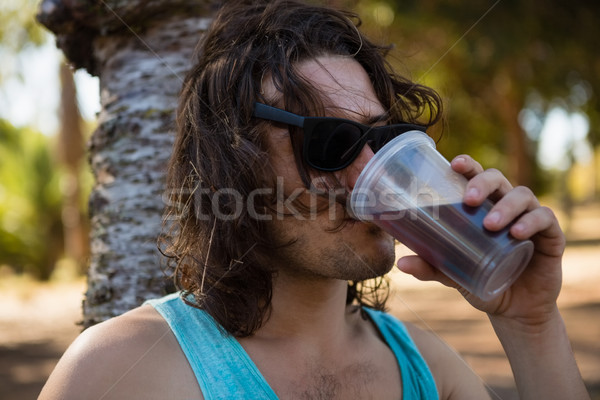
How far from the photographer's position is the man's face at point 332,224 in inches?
68.8

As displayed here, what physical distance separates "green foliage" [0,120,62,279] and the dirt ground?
1.07 meters

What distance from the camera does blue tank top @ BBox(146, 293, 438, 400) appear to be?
1634 mm

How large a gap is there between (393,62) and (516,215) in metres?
1.29

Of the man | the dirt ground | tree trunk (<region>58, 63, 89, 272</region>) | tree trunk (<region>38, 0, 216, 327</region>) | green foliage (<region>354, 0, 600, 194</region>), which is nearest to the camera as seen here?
the man

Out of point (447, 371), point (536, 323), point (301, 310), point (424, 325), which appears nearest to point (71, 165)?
point (424, 325)

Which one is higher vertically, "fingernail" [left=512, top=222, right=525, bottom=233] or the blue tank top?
"fingernail" [left=512, top=222, right=525, bottom=233]

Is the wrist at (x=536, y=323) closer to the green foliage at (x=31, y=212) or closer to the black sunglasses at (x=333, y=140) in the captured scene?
the black sunglasses at (x=333, y=140)

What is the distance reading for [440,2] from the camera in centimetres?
734

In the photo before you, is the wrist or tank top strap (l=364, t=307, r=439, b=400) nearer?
the wrist

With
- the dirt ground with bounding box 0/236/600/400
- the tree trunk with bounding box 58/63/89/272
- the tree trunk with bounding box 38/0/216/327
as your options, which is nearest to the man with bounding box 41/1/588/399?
the tree trunk with bounding box 38/0/216/327

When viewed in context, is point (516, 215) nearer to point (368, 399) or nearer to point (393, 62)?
point (368, 399)

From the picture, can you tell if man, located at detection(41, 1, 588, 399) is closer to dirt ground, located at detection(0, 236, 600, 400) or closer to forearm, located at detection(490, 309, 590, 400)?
forearm, located at detection(490, 309, 590, 400)

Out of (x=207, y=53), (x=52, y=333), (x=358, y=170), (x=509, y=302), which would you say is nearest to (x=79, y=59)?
(x=207, y=53)

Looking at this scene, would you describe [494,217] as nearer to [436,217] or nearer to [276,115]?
[436,217]
